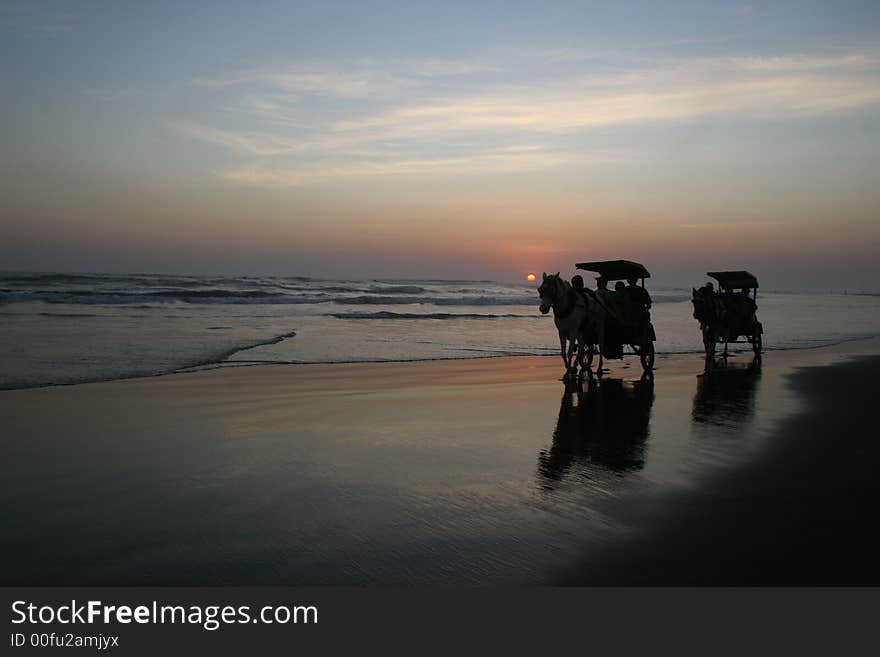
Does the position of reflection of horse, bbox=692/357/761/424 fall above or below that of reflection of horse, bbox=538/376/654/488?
above

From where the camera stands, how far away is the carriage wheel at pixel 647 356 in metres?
13.5

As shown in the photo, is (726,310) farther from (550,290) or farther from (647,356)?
(550,290)

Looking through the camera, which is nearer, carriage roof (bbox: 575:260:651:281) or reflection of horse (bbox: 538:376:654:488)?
reflection of horse (bbox: 538:376:654:488)

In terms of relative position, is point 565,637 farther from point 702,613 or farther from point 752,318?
point 752,318

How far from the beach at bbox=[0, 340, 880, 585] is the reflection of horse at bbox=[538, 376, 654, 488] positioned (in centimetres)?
4

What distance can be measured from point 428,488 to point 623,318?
8.72 m

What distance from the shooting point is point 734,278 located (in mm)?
16922

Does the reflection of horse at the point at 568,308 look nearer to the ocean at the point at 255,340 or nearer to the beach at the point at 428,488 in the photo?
the beach at the point at 428,488

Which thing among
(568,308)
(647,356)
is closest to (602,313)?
(568,308)

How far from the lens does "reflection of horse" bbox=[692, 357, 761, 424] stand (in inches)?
351

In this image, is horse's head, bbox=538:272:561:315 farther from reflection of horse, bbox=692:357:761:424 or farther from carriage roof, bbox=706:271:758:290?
carriage roof, bbox=706:271:758:290

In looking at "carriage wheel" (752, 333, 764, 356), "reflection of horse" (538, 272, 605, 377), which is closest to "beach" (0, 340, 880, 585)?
"reflection of horse" (538, 272, 605, 377)

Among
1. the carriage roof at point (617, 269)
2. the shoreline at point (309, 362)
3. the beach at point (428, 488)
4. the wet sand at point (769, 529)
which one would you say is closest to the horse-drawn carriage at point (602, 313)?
the carriage roof at point (617, 269)

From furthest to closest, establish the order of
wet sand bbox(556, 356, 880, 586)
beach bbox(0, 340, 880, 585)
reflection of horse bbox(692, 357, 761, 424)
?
reflection of horse bbox(692, 357, 761, 424) → beach bbox(0, 340, 880, 585) → wet sand bbox(556, 356, 880, 586)
